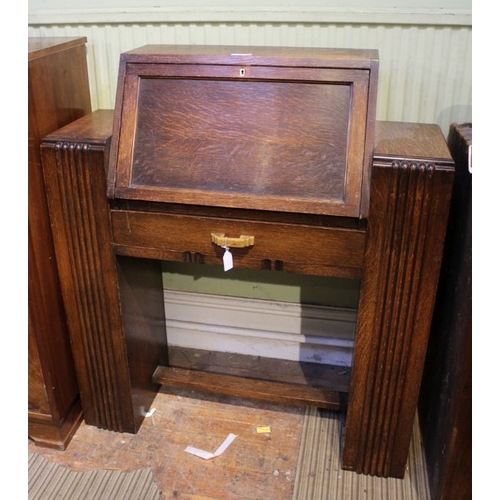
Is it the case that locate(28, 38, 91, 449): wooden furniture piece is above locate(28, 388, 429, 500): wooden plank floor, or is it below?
above

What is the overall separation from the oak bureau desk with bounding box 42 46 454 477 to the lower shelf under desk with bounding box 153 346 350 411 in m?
0.21

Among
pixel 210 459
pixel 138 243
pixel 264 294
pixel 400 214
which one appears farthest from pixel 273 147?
pixel 210 459

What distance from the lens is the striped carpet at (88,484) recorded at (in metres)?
1.63

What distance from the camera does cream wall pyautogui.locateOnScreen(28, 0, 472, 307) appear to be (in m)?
1.61

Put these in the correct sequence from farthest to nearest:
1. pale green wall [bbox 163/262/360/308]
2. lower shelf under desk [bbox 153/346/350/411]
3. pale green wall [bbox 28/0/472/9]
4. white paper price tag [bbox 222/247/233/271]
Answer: pale green wall [bbox 163/262/360/308] → lower shelf under desk [bbox 153/346/350/411] → pale green wall [bbox 28/0/472/9] → white paper price tag [bbox 222/247/233/271]

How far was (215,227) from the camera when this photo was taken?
143 cm

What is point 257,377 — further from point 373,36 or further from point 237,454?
point 373,36

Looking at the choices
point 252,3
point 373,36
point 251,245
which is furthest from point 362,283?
point 252,3

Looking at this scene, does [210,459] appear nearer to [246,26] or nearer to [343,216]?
[343,216]

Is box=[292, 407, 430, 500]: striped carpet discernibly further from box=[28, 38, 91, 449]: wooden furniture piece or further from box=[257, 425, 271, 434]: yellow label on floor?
box=[28, 38, 91, 449]: wooden furniture piece

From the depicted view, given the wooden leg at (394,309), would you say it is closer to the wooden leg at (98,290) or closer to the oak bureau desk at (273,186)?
the oak bureau desk at (273,186)

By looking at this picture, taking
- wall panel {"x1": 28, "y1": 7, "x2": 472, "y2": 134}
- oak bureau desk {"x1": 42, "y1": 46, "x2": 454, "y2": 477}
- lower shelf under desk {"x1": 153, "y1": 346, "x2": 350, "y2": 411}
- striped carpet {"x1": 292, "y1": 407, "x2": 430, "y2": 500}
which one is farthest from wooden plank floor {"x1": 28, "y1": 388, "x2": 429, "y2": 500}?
wall panel {"x1": 28, "y1": 7, "x2": 472, "y2": 134}

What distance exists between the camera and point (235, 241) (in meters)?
1.41

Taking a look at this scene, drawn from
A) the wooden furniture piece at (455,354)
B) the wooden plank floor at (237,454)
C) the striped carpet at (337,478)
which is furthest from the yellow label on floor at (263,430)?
the wooden furniture piece at (455,354)
